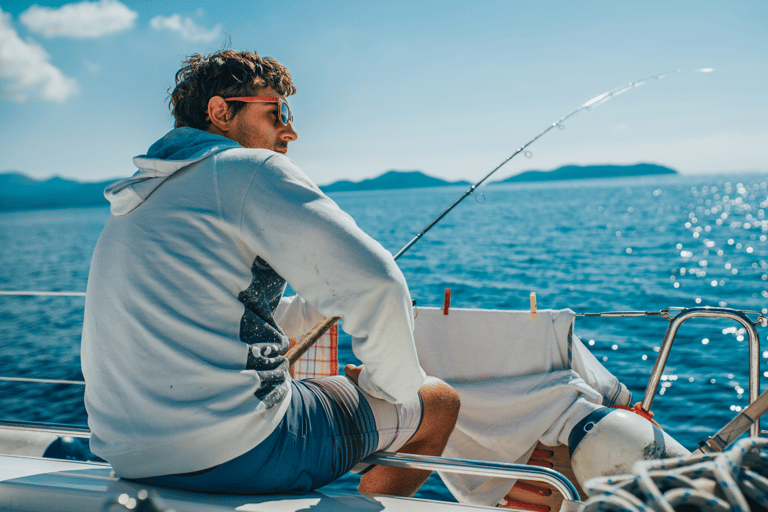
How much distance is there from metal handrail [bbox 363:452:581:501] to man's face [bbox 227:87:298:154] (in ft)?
2.79

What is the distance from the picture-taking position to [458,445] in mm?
2270

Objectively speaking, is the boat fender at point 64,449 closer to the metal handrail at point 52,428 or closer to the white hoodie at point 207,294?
the metal handrail at point 52,428

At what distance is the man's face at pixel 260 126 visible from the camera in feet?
4.38

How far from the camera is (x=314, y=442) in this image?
1164 mm

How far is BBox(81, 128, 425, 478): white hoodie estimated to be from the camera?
1005mm

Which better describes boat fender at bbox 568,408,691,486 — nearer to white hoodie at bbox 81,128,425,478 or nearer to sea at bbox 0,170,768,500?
sea at bbox 0,170,768,500

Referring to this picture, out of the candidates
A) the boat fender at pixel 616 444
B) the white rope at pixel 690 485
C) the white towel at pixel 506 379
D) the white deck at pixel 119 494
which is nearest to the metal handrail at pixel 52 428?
the white deck at pixel 119 494

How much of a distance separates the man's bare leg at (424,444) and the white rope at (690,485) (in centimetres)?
68

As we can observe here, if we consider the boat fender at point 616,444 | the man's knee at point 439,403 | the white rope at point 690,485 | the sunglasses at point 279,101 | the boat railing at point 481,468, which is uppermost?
the sunglasses at point 279,101

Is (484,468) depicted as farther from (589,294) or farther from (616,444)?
(589,294)

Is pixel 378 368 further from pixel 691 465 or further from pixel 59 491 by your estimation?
pixel 59 491

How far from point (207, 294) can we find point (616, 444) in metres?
1.45

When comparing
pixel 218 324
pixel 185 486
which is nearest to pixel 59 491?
pixel 185 486

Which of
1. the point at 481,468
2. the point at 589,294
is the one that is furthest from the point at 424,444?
the point at 589,294
